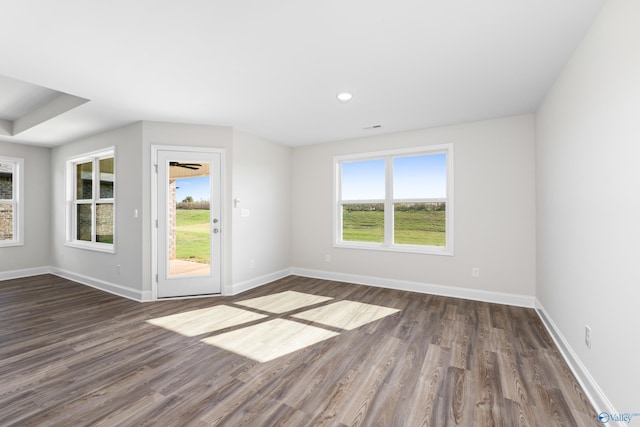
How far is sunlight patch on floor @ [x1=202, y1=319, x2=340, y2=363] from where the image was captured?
8.10 ft

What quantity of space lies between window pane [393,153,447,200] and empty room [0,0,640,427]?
0.10ft

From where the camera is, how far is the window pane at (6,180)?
5.11 metres

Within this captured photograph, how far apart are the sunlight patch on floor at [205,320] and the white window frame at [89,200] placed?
188 centimetres

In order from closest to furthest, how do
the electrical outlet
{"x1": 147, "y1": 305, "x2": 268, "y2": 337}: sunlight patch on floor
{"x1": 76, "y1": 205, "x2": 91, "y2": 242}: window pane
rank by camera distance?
the electrical outlet, {"x1": 147, "y1": 305, "x2": 268, "y2": 337}: sunlight patch on floor, {"x1": 76, "y1": 205, "x2": 91, "y2": 242}: window pane

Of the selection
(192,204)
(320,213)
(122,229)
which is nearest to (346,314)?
(320,213)

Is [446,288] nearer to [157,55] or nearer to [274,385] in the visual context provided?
[274,385]

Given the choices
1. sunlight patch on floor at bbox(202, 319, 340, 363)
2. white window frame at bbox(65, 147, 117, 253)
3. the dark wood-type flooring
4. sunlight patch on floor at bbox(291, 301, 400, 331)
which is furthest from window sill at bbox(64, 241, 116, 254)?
sunlight patch on floor at bbox(291, 301, 400, 331)

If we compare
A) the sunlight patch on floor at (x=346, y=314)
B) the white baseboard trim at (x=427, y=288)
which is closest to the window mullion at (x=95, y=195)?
the white baseboard trim at (x=427, y=288)

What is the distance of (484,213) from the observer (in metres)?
3.85

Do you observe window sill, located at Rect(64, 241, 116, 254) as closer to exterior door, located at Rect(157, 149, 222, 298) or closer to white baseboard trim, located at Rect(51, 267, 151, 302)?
white baseboard trim, located at Rect(51, 267, 151, 302)

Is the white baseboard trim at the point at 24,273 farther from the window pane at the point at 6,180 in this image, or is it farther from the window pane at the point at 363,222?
the window pane at the point at 363,222

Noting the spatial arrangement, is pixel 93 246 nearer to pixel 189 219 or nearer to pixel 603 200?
pixel 189 219

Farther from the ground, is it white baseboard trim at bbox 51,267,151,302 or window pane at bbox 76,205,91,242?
window pane at bbox 76,205,91,242

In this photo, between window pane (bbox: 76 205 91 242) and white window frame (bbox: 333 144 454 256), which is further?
window pane (bbox: 76 205 91 242)
